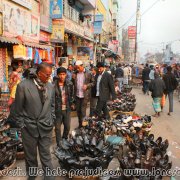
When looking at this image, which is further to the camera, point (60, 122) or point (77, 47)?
point (77, 47)

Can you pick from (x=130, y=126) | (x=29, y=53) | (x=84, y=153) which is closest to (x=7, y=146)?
(x=84, y=153)

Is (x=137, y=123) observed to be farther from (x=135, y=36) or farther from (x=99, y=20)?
(x=135, y=36)

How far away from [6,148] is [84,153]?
157 centimetres

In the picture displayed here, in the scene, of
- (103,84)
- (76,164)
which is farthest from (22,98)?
(103,84)

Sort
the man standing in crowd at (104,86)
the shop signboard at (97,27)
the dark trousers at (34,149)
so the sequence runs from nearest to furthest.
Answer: the dark trousers at (34,149) < the man standing in crowd at (104,86) < the shop signboard at (97,27)

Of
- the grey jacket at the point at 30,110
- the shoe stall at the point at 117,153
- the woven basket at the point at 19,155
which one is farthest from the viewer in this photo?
the woven basket at the point at 19,155

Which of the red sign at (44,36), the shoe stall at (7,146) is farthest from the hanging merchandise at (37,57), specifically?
the shoe stall at (7,146)

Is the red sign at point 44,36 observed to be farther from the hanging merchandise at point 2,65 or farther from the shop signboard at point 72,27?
the hanging merchandise at point 2,65

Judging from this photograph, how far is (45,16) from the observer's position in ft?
45.3

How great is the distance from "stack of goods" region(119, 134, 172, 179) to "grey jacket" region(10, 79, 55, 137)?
1627mm

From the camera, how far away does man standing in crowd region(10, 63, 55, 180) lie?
3953 mm

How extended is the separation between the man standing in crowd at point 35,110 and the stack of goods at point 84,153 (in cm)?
68

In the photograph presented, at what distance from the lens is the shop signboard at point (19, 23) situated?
32.7 ft

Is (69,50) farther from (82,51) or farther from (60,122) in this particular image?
(60,122)
